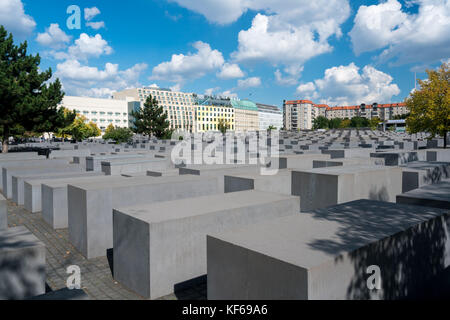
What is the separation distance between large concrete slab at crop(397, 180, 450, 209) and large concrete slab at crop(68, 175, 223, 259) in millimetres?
5224

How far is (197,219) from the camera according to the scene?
5676mm

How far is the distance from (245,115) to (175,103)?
40.3 meters

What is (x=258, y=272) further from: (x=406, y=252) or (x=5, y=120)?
(x=5, y=120)

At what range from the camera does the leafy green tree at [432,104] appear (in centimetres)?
1933

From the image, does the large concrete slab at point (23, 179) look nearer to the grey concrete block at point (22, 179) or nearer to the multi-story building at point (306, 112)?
the grey concrete block at point (22, 179)

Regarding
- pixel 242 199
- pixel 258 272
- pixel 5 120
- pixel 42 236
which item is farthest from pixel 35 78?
pixel 258 272

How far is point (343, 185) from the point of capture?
7.89 metres

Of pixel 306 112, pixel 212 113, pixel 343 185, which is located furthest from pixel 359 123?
pixel 343 185

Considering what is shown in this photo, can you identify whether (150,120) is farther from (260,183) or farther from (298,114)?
(298,114)

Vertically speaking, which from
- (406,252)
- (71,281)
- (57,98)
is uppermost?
(57,98)

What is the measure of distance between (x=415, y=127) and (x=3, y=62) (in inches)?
1077

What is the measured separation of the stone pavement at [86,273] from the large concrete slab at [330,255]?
5.12 ft

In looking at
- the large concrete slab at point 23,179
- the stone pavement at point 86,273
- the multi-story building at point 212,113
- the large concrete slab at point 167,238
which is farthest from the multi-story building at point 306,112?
the large concrete slab at point 167,238

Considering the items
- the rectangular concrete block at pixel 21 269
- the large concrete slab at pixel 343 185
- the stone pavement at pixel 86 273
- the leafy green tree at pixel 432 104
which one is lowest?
the stone pavement at pixel 86 273
